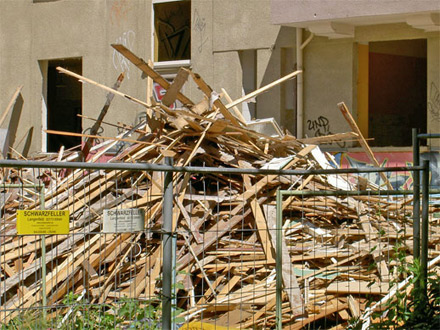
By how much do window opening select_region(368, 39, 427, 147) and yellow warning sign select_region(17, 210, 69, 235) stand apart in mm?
13328

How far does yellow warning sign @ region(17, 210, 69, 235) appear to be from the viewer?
16.3 ft

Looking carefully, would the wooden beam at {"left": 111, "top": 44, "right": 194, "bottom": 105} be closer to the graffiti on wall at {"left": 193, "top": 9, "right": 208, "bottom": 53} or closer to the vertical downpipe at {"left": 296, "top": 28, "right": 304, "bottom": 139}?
the vertical downpipe at {"left": 296, "top": 28, "right": 304, "bottom": 139}

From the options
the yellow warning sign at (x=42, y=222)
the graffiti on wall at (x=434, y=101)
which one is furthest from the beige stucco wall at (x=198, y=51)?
the yellow warning sign at (x=42, y=222)

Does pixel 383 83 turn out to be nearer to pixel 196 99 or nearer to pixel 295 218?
pixel 196 99

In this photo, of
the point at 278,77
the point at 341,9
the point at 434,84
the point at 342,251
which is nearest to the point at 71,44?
the point at 278,77

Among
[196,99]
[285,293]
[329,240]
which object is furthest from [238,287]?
[196,99]

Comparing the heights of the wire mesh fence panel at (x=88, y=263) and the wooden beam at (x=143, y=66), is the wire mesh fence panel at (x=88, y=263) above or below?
below

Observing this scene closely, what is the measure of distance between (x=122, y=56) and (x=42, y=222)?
43.2 ft

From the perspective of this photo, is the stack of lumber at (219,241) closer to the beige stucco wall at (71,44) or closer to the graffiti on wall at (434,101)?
the graffiti on wall at (434,101)

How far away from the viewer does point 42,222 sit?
5.02 meters

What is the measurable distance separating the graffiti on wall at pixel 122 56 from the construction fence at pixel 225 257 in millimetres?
8941

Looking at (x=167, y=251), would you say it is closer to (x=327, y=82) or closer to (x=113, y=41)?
(x=327, y=82)

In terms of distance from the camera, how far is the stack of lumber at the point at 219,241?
7.18m

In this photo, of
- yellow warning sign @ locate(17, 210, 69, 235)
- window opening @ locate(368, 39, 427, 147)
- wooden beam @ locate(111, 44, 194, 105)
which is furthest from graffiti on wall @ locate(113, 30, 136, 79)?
yellow warning sign @ locate(17, 210, 69, 235)
